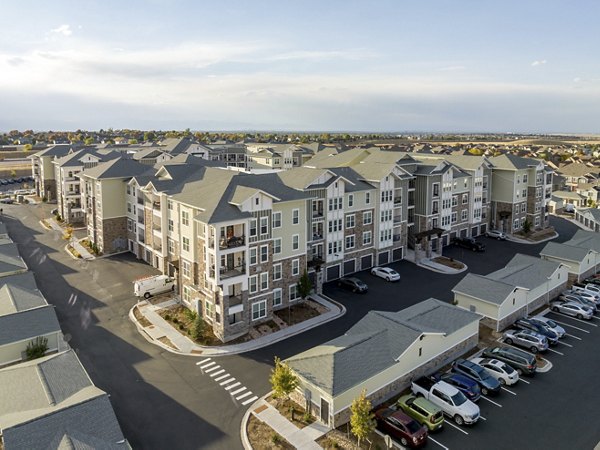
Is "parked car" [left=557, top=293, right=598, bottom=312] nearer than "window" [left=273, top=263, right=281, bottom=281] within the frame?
No

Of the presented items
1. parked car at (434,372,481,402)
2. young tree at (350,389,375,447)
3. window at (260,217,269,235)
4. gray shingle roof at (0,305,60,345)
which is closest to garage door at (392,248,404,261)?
window at (260,217,269,235)

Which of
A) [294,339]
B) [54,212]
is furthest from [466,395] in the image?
[54,212]

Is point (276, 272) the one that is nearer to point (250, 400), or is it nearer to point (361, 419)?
point (250, 400)

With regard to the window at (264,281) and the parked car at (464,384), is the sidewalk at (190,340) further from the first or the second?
the parked car at (464,384)

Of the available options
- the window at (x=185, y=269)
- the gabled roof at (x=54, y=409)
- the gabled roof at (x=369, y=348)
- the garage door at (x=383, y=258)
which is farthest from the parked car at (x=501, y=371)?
the window at (x=185, y=269)

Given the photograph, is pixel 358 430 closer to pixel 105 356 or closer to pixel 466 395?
pixel 466 395

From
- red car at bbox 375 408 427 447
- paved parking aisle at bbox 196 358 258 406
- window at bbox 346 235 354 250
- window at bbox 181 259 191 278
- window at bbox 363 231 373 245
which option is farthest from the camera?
window at bbox 363 231 373 245

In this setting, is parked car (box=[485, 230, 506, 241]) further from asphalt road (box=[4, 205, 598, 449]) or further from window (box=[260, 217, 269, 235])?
window (box=[260, 217, 269, 235])
